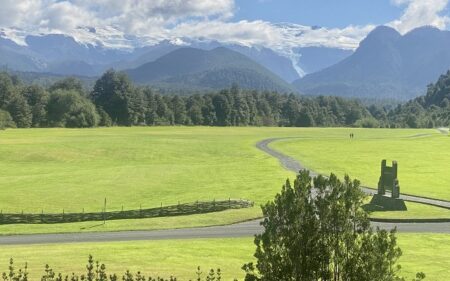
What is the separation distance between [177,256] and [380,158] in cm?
8056

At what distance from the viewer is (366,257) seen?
13047 millimetres

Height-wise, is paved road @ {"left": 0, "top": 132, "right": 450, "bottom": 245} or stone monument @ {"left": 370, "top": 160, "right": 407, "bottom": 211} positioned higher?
stone monument @ {"left": 370, "top": 160, "right": 407, "bottom": 211}

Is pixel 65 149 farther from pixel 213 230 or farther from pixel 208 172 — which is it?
pixel 213 230

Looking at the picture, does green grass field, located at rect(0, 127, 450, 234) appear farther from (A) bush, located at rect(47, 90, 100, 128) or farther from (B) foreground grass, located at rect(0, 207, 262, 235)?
(A) bush, located at rect(47, 90, 100, 128)

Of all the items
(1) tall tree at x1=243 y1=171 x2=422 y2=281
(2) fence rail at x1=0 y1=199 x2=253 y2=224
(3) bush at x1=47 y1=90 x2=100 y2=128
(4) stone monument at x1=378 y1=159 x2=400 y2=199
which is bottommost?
(2) fence rail at x1=0 y1=199 x2=253 y2=224

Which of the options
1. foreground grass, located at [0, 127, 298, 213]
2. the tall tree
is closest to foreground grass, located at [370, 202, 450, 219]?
foreground grass, located at [0, 127, 298, 213]

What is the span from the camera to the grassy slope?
74.9 metres

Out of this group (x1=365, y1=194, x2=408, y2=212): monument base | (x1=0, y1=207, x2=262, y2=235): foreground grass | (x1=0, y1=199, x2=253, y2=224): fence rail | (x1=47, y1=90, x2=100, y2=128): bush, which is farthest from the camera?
(x1=47, y1=90, x2=100, y2=128): bush

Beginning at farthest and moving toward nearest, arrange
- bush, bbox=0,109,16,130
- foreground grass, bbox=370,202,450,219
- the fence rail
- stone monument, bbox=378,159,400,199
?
1. bush, bbox=0,109,16,130
2. stone monument, bbox=378,159,400,199
3. the fence rail
4. foreground grass, bbox=370,202,450,219

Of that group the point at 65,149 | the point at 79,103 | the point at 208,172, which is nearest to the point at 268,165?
the point at 208,172

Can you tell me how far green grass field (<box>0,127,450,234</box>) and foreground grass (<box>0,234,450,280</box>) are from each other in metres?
9.56

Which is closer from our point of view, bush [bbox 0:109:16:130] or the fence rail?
the fence rail

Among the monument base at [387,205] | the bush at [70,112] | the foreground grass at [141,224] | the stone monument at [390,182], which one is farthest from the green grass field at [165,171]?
the bush at [70,112]

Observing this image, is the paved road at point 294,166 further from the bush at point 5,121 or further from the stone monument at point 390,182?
the bush at point 5,121
